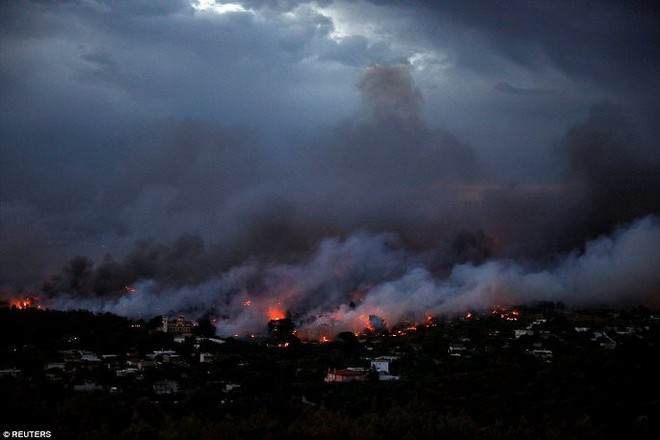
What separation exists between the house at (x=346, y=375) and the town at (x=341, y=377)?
103mm

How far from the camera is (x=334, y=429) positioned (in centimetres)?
1421

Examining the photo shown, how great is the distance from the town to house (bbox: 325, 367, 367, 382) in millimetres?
103

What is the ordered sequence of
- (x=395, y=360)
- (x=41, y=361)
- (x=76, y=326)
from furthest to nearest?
1. (x=76, y=326)
2. (x=395, y=360)
3. (x=41, y=361)

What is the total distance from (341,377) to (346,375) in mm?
248

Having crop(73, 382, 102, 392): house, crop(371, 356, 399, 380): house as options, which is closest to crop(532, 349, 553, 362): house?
crop(371, 356, 399, 380): house

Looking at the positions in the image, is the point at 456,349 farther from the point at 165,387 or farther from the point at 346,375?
the point at 165,387

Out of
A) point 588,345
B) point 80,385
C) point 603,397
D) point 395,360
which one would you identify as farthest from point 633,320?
point 80,385

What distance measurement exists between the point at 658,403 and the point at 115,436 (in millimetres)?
14566

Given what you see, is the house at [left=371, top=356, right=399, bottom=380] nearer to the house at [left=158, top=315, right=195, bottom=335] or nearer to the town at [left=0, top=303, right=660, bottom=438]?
the town at [left=0, top=303, right=660, bottom=438]

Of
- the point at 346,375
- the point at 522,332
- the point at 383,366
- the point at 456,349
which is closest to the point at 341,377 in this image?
the point at 346,375

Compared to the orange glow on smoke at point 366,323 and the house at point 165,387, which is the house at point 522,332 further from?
the house at point 165,387

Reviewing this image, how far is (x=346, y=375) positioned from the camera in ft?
110

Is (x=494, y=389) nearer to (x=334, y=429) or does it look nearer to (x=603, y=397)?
(x=603, y=397)

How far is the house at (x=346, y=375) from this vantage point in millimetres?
32662
